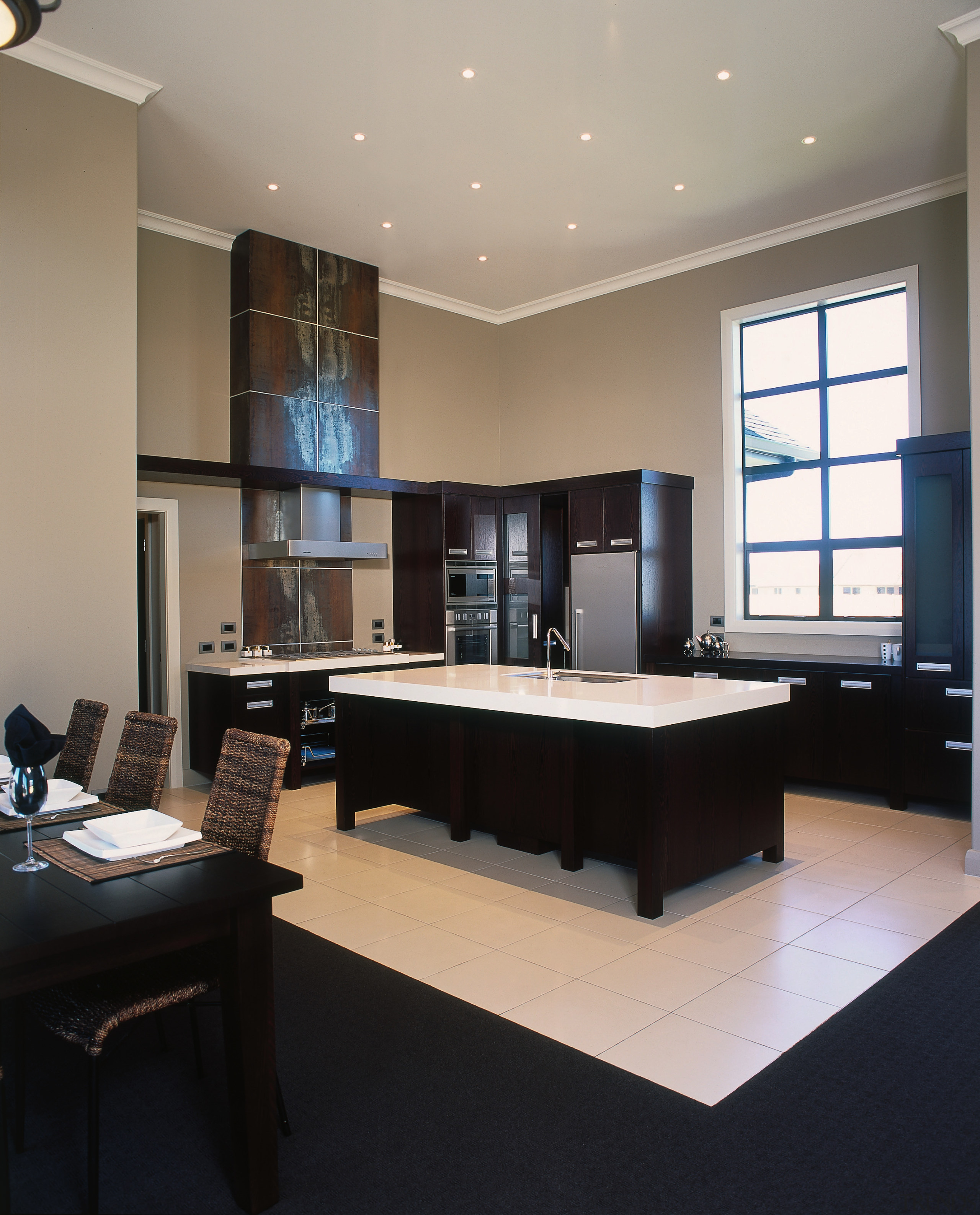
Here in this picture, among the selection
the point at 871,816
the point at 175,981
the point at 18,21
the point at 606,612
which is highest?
the point at 18,21

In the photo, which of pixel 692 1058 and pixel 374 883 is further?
pixel 374 883

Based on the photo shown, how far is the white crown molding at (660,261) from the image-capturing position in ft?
18.6

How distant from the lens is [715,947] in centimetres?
318

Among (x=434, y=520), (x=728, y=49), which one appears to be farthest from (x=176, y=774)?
(x=728, y=49)

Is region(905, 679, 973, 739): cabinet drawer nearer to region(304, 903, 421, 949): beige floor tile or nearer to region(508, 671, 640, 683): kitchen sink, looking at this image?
region(508, 671, 640, 683): kitchen sink

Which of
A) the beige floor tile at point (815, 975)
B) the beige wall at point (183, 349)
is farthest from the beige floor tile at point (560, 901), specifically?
the beige wall at point (183, 349)

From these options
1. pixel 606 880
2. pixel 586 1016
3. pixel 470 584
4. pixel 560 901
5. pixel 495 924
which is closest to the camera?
pixel 586 1016

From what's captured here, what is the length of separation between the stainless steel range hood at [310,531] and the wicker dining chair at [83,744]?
2772mm

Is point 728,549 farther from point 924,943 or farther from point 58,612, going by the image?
point 58,612

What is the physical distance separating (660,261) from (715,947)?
549 centimetres

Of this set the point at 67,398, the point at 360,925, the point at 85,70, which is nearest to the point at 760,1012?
the point at 360,925

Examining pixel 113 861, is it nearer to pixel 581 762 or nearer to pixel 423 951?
pixel 423 951

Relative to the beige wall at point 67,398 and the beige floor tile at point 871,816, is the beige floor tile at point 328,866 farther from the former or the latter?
the beige floor tile at point 871,816

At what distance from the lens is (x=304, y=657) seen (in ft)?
20.6
